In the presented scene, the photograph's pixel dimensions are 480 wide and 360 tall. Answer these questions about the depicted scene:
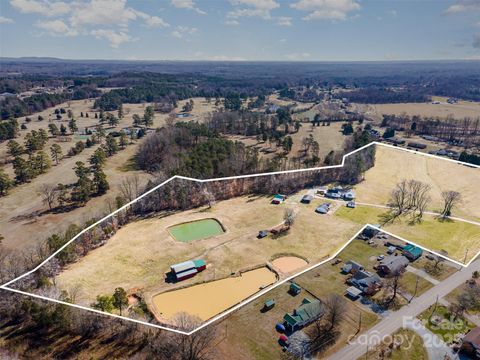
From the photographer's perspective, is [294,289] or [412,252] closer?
[294,289]

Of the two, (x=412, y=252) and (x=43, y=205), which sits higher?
(x=412, y=252)

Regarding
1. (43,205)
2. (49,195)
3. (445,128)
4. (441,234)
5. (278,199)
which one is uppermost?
(441,234)

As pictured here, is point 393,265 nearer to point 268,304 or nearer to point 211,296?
point 268,304

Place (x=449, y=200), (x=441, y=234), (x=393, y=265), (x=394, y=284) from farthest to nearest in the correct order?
(x=393, y=265) < (x=394, y=284) < (x=449, y=200) < (x=441, y=234)

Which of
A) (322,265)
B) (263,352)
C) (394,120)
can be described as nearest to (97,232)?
(263,352)

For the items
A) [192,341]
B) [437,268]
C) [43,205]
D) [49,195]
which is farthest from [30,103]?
[437,268]

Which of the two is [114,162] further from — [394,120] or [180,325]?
[394,120]

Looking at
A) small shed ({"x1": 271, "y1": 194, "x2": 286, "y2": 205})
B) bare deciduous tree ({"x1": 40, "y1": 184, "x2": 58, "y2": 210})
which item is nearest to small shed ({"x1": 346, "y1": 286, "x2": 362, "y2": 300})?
small shed ({"x1": 271, "y1": 194, "x2": 286, "y2": 205})
